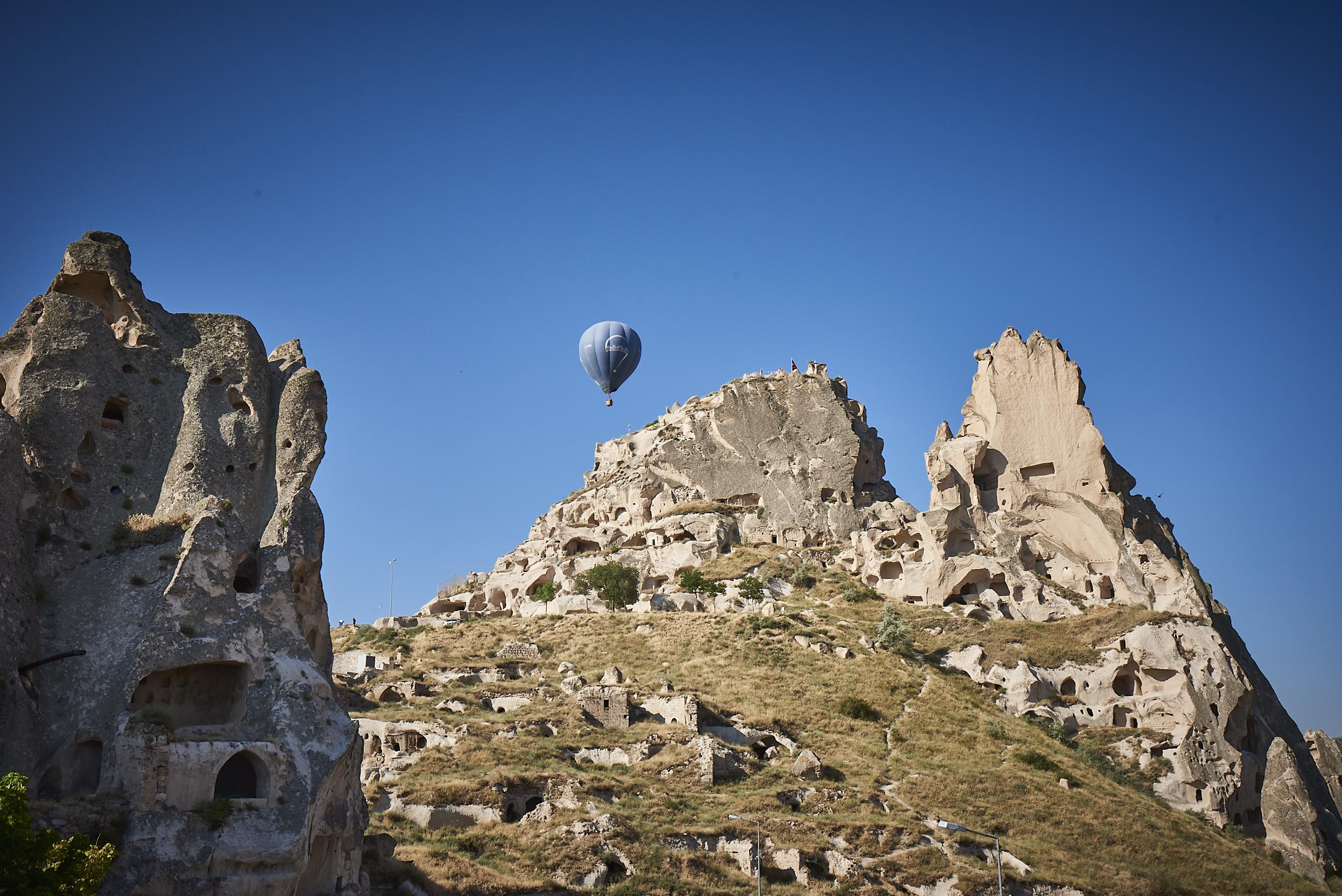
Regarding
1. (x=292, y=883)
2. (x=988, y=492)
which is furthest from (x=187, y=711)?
(x=988, y=492)

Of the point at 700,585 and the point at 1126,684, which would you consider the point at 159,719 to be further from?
the point at 700,585

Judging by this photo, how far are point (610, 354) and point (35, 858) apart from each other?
77.1m

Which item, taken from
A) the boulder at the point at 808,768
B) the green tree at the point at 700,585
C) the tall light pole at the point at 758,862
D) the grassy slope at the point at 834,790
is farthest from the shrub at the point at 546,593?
the tall light pole at the point at 758,862

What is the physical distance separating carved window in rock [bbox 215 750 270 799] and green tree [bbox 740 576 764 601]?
155 feet

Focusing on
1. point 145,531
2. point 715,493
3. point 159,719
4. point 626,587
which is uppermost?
point 715,493

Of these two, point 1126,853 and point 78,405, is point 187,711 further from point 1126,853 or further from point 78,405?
point 1126,853

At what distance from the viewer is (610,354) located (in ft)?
309

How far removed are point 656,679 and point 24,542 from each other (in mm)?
31363

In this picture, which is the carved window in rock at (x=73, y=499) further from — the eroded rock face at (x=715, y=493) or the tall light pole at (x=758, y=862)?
the eroded rock face at (x=715, y=493)

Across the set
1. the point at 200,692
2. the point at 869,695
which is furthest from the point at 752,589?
the point at 200,692

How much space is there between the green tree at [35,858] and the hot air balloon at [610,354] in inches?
2998

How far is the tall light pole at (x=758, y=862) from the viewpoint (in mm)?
32219

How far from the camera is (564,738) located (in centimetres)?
4384

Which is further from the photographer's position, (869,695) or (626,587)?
(626,587)
